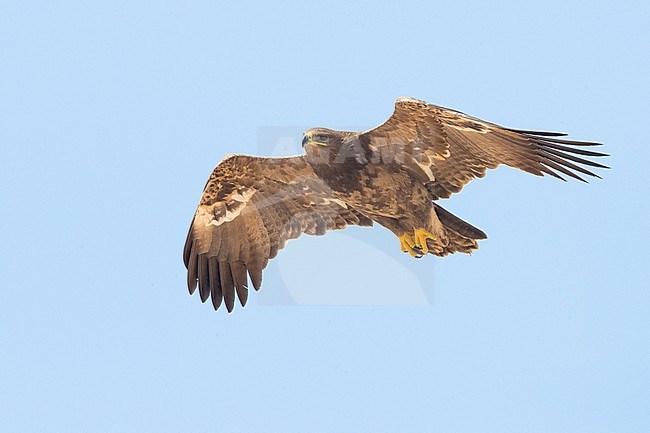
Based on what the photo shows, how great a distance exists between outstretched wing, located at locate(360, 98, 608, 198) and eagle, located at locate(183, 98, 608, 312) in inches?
0.5

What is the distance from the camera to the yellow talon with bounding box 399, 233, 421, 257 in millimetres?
15859

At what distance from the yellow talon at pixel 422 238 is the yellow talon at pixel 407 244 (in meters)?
0.11

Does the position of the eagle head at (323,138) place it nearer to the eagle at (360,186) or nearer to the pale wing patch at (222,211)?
the eagle at (360,186)

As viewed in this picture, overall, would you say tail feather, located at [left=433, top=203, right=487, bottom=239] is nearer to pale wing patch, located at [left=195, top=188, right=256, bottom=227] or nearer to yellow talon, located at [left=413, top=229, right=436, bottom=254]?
yellow talon, located at [left=413, top=229, right=436, bottom=254]

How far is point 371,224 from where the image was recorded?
16438 mm

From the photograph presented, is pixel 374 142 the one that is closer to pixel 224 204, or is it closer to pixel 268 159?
→ pixel 268 159

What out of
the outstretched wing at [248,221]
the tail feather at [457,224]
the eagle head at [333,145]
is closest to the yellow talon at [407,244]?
the tail feather at [457,224]

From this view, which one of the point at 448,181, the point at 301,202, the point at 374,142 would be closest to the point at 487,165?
the point at 448,181

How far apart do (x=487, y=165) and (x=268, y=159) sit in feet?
10.4

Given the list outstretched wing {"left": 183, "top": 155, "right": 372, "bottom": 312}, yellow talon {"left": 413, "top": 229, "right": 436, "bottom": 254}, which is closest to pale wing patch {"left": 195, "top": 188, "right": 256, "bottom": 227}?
outstretched wing {"left": 183, "top": 155, "right": 372, "bottom": 312}

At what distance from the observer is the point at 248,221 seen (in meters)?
16.7

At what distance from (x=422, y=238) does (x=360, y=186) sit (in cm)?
117

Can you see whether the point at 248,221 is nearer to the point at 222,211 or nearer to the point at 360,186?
the point at 222,211

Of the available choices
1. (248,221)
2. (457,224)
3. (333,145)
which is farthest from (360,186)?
(248,221)
